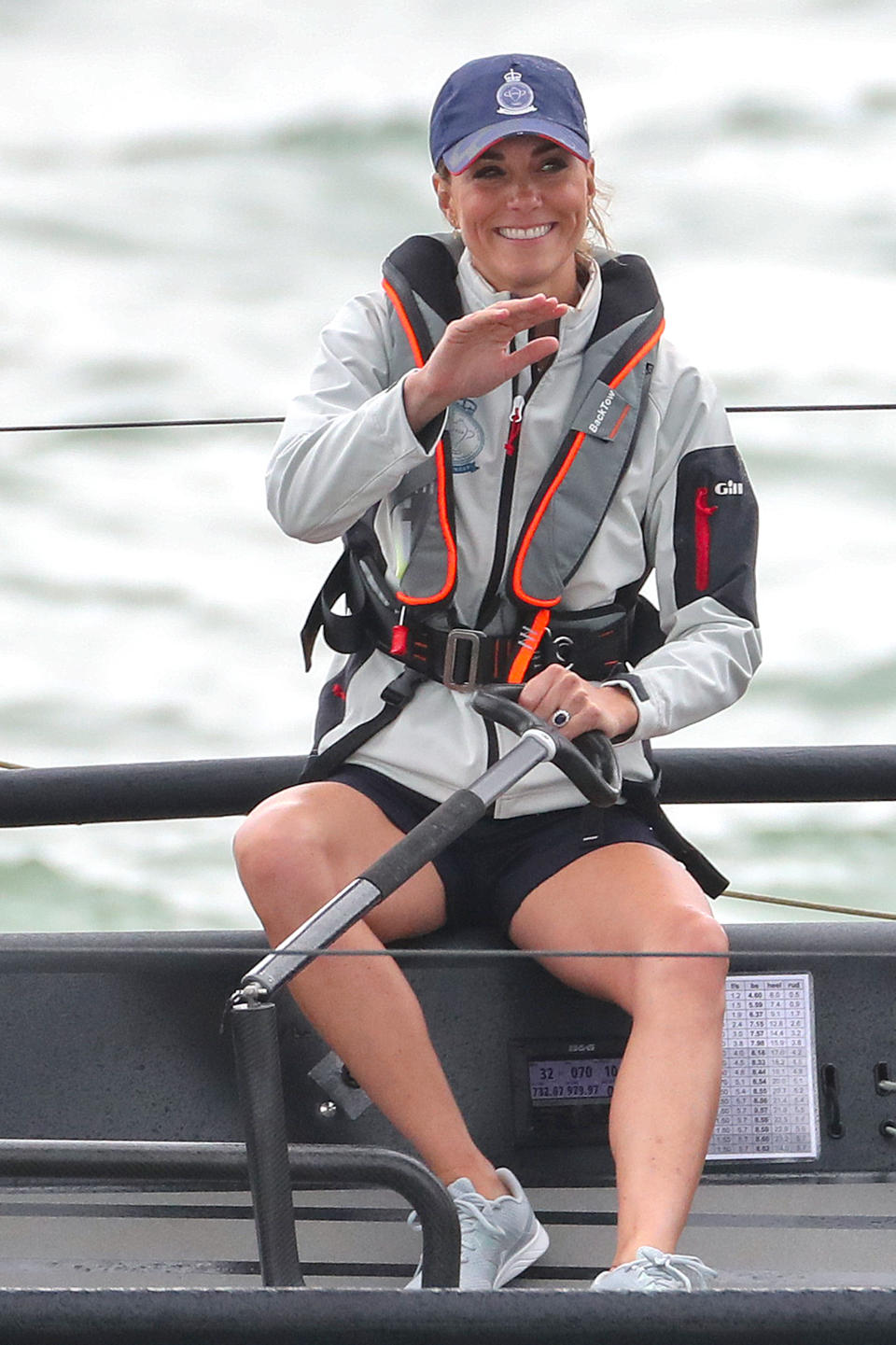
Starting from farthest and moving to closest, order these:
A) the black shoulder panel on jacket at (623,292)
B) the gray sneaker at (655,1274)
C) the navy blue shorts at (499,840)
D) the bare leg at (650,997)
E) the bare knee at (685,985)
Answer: the black shoulder panel on jacket at (623,292), the navy blue shorts at (499,840), the bare knee at (685,985), the bare leg at (650,997), the gray sneaker at (655,1274)

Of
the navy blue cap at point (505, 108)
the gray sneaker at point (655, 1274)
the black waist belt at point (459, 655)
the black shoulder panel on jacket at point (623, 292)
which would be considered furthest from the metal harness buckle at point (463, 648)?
the gray sneaker at point (655, 1274)

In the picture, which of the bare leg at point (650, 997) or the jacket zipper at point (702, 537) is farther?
the jacket zipper at point (702, 537)

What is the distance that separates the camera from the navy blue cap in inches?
74.3

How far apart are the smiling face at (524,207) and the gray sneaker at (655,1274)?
892 mm

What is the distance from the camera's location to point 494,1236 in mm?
1669

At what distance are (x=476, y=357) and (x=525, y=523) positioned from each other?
0.79 ft

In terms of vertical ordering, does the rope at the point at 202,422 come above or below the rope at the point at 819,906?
above

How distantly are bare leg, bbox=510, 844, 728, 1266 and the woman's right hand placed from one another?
0.43 meters

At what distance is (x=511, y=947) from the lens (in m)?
1.90

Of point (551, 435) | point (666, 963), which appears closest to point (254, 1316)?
point (666, 963)

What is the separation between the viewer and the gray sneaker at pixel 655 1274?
144cm

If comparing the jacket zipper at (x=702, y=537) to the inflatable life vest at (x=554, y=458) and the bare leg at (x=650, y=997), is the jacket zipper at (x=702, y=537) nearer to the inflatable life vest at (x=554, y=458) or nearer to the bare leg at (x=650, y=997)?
the inflatable life vest at (x=554, y=458)

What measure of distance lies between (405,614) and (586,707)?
264mm

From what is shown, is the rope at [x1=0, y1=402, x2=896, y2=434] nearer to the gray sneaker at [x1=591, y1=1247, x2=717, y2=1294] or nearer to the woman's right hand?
the woman's right hand
